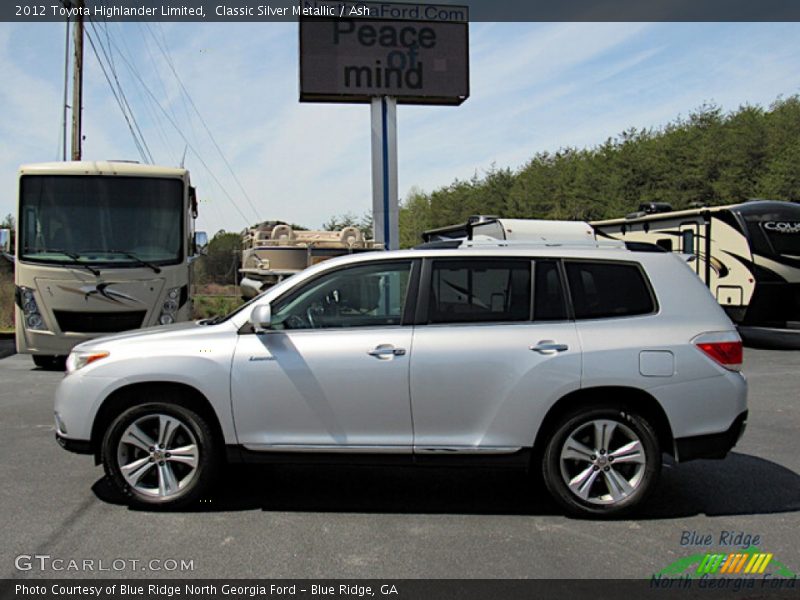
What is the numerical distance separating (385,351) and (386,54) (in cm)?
1359

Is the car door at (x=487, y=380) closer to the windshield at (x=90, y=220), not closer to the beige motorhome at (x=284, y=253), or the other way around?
the windshield at (x=90, y=220)

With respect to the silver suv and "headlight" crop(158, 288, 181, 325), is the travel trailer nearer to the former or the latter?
"headlight" crop(158, 288, 181, 325)

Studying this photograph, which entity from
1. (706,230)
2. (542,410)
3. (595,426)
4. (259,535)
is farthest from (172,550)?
(706,230)

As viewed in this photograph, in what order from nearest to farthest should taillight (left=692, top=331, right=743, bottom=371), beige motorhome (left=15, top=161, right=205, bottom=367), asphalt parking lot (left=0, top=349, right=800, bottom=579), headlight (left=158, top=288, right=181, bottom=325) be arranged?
asphalt parking lot (left=0, top=349, right=800, bottom=579)
taillight (left=692, top=331, right=743, bottom=371)
beige motorhome (left=15, top=161, right=205, bottom=367)
headlight (left=158, top=288, right=181, bottom=325)

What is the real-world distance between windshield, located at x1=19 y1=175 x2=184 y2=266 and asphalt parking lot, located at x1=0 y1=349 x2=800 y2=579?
448 centimetres

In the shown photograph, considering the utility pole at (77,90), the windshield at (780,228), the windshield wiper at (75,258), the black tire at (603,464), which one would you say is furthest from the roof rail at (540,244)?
the utility pole at (77,90)

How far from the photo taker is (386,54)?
16922 millimetres

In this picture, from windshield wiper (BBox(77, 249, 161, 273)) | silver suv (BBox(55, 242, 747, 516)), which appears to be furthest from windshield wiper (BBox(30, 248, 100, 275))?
silver suv (BBox(55, 242, 747, 516))

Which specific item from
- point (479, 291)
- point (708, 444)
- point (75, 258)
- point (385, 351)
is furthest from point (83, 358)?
point (75, 258)

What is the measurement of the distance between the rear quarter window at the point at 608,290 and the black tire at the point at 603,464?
0.67 m

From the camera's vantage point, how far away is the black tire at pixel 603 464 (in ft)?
15.6

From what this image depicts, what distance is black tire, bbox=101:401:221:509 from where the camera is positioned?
486 cm

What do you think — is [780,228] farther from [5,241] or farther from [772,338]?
[5,241]

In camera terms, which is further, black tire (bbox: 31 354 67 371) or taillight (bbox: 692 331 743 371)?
black tire (bbox: 31 354 67 371)
